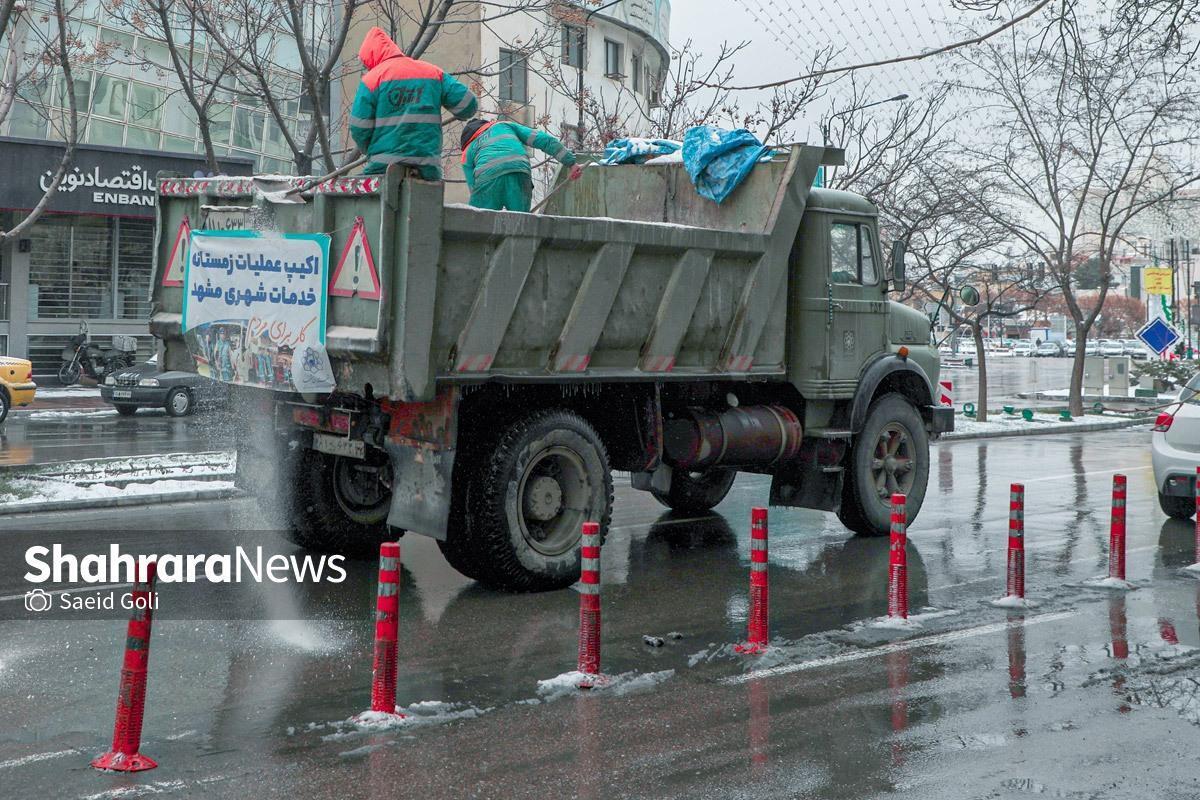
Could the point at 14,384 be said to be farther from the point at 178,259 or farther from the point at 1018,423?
the point at 1018,423

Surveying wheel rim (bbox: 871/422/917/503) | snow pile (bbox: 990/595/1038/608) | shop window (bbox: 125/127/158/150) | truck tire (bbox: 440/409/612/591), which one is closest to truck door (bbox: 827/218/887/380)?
wheel rim (bbox: 871/422/917/503)

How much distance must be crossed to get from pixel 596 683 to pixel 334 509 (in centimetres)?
383

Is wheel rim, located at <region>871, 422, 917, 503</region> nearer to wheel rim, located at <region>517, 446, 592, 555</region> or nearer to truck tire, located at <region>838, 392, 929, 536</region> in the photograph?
truck tire, located at <region>838, 392, 929, 536</region>

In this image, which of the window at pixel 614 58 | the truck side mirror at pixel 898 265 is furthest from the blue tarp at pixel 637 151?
the window at pixel 614 58

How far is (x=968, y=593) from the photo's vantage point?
9367 millimetres

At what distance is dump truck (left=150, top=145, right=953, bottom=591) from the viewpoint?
806cm

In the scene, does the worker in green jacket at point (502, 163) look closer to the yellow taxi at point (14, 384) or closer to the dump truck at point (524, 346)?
the dump truck at point (524, 346)

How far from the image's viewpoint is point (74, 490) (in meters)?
13.0

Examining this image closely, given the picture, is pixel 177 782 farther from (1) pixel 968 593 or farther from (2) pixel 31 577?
(1) pixel 968 593

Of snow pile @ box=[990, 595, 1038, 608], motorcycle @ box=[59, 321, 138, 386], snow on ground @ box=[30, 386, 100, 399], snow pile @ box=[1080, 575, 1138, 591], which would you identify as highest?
motorcycle @ box=[59, 321, 138, 386]

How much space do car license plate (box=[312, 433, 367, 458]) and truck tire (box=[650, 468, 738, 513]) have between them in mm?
4353

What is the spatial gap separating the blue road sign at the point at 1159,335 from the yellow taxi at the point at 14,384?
23.3 m

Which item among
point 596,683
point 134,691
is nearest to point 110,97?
point 596,683

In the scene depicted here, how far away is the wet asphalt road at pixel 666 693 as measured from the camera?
5.36 meters
